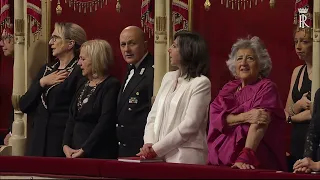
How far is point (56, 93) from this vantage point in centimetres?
685

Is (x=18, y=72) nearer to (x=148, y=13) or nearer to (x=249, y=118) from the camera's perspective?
(x=148, y=13)

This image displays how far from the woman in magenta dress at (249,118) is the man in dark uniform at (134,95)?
0.85 meters

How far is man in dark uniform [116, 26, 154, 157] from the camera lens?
6301 millimetres

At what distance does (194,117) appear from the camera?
18.2 feet

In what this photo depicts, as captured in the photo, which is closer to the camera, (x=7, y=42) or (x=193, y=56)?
(x=193, y=56)

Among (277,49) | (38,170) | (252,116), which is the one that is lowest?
(38,170)

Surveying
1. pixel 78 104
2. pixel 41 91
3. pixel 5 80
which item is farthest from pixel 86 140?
pixel 5 80

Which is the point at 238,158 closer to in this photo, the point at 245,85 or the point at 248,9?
the point at 245,85

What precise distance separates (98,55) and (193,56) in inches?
41.1

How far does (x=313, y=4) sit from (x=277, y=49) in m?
0.92

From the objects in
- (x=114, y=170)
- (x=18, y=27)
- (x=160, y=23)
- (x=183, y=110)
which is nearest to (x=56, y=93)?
A: (x=18, y=27)

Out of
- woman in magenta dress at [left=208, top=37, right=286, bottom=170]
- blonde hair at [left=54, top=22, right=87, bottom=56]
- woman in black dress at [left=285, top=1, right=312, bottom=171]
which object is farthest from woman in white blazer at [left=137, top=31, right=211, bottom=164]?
blonde hair at [left=54, top=22, right=87, bottom=56]

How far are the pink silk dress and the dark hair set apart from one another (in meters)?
0.27

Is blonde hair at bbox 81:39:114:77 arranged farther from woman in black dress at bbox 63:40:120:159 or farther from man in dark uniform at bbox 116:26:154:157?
man in dark uniform at bbox 116:26:154:157
